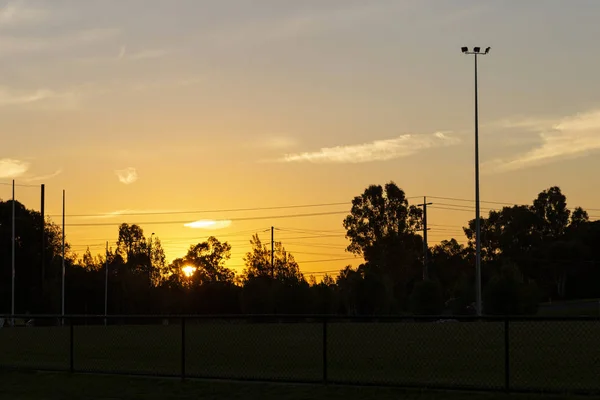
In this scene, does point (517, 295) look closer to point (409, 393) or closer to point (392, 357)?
point (392, 357)

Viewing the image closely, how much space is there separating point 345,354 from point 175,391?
956cm

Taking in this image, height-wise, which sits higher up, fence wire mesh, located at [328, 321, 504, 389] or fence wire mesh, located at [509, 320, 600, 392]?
fence wire mesh, located at [509, 320, 600, 392]

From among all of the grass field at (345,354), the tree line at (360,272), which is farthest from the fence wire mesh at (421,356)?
the tree line at (360,272)

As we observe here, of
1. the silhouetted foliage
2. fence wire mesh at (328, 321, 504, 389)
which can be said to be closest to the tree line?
the silhouetted foliage

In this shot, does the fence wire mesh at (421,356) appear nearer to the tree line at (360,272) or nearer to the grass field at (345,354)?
the grass field at (345,354)

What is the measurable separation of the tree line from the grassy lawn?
44.3 m

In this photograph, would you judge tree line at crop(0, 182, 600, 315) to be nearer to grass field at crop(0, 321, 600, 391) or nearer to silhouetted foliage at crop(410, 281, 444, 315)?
silhouetted foliage at crop(410, 281, 444, 315)

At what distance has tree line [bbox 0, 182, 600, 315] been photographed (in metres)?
76.6

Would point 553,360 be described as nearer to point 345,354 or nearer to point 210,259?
point 345,354

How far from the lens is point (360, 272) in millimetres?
110750

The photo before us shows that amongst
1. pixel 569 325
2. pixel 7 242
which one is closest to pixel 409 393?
pixel 569 325

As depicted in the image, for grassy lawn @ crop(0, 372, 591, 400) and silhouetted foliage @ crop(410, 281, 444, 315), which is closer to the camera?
grassy lawn @ crop(0, 372, 591, 400)

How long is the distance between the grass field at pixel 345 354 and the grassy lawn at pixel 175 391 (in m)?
0.53

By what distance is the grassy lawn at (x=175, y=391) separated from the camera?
15.7 meters
